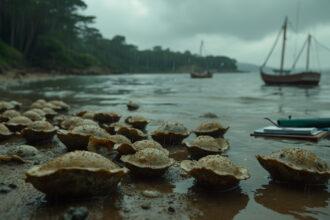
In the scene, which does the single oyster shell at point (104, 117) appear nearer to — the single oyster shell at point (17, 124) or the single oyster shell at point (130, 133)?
the single oyster shell at point (17, 124)

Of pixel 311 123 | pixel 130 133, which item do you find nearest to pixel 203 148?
pixel 130 133

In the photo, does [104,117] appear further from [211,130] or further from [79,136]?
[79,136]

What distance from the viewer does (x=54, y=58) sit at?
70312 mm

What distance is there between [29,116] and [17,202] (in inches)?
215

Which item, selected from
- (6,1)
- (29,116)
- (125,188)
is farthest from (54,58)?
(125,188)

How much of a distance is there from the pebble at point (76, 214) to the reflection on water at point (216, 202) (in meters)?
1.06

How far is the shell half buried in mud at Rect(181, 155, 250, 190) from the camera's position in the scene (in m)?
4.78

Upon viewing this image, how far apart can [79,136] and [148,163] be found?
190 cm

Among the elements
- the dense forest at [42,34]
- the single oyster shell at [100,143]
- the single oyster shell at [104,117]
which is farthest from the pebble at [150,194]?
the dense forest at [42,34]

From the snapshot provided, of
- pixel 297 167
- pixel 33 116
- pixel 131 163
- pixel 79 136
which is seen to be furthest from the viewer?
pixel 33 116

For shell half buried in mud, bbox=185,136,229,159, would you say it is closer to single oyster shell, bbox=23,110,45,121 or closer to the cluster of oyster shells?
the cluster of oyster shells

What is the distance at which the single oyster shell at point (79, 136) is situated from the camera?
6.76 metres

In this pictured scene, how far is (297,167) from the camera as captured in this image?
5.00 meters

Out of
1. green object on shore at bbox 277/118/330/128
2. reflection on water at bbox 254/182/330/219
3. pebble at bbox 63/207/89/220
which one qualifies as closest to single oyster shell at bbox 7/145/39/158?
pebble at bbox 63/207/89/220
